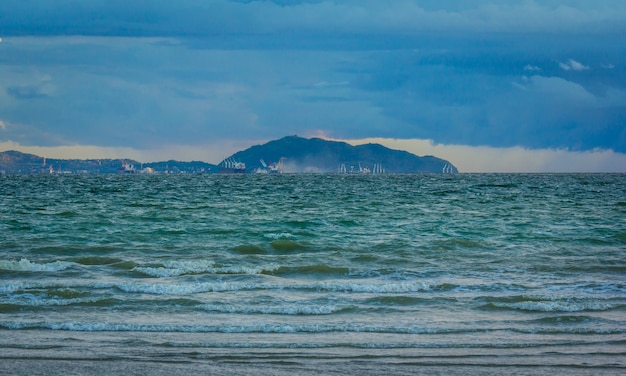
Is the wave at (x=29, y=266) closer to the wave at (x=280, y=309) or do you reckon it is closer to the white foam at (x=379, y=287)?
the wave at (x=280, y=309)

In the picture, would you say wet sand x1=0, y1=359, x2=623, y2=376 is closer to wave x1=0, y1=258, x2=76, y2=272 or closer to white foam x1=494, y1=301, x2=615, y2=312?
white foam x1=494, y1=301, x2=615, y2=312

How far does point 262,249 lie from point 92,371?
1533 centimetres

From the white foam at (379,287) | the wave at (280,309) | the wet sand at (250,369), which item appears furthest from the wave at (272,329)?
the white foam at (379,287)

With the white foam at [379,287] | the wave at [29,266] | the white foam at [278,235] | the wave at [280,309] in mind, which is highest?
the white foam at [278,235]

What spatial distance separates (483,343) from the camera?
1118 cm

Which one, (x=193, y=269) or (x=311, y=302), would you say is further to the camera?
(x=193, y=269)

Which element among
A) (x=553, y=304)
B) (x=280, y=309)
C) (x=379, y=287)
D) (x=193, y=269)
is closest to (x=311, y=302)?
(x=280, y=309)

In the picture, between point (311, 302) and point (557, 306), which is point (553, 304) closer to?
point (557, 306)

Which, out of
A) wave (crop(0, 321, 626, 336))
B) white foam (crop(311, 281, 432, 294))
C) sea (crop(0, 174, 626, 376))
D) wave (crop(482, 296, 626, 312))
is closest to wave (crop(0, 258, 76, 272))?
sea (crop(0, 174, 626, 376))

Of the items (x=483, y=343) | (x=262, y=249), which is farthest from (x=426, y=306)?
(x=262, y=249)

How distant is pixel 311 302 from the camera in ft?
47.9

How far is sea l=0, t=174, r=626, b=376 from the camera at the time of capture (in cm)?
1005

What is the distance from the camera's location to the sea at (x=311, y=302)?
1005 centimetres

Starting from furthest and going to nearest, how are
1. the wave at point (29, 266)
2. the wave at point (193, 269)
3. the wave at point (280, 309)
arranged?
the wave at point (29, 266) < the wave at point (193, 269) < the wave at point (280, 309)
